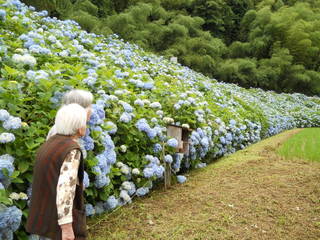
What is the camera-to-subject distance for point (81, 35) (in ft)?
15.8

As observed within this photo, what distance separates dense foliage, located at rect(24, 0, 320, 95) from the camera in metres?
9.98

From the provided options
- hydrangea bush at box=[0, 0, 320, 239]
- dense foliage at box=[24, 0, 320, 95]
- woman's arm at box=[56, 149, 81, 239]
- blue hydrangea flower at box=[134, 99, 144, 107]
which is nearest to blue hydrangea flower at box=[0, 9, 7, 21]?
hydrangea bush at box=[0, 0, 320, 239]

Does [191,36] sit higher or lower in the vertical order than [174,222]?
higher

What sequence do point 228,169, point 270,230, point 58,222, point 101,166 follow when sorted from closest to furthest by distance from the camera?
point 58,222, point 101,166, point 270,230, point 228,169

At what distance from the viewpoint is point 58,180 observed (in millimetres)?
1251

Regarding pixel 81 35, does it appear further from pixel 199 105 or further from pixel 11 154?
pixel 11 154

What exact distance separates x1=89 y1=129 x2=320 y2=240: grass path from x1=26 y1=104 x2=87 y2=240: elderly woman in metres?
0.78

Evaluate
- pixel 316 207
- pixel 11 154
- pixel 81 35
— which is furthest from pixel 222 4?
pixel 11 154

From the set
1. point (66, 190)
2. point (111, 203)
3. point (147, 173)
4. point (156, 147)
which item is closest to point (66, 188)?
point (66, 190)

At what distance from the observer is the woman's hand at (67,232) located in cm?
126

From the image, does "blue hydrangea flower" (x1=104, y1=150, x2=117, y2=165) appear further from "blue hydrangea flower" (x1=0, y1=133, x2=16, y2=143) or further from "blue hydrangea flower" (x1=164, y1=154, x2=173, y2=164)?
"blue hydrangea flower" (x1=164, y1=154, x2=173, y2=164)

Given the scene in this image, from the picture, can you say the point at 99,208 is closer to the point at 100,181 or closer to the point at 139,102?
the point at 100,181

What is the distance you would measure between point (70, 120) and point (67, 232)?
1.43 feet

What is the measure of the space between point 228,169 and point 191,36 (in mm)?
10096
